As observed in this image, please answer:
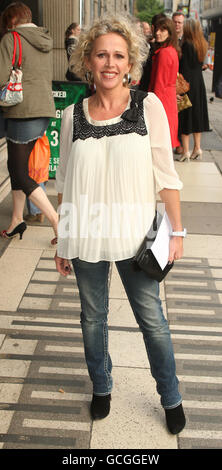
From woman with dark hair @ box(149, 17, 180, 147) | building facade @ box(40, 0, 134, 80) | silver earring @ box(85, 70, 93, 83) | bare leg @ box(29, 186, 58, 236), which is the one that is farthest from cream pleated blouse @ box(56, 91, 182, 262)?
building facade @ box(40, 0, 134, 80)

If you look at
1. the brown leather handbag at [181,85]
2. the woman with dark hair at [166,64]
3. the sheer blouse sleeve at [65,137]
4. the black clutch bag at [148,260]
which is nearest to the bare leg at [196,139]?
the brown leather handbag at [181,85]

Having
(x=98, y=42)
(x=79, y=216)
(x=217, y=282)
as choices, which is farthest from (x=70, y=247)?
(x=217, y=282)

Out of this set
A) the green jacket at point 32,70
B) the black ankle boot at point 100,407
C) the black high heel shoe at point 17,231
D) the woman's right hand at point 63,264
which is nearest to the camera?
the woman's right hand at point 63,264

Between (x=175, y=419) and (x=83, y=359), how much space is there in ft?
2.67

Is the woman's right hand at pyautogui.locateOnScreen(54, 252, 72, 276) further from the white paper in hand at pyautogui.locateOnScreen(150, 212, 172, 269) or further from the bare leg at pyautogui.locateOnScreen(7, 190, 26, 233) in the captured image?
the bare leg at pyautogui.locateOnScreen(7, 190, 26, 233)

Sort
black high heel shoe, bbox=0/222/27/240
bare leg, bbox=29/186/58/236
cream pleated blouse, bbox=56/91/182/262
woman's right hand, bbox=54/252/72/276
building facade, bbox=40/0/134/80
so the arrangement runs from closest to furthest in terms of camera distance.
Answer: cream pleated blouse, bbox=56/91/182/262, woman's right hand, bbox=54/252/72/276, bare leg, bbox=29/186/58/236, black high heel shoe, bbox=0/222/27/240, building facade, bbox=40/0/134/80

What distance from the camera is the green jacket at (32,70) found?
4.71m

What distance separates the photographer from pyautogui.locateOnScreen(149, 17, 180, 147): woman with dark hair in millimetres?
6977

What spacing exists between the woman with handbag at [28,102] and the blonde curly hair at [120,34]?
2.31m

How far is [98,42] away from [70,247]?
2.89 feet

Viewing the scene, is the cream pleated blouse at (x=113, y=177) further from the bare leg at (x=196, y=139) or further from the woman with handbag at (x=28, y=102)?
the bare leg at (x=196, y=139)

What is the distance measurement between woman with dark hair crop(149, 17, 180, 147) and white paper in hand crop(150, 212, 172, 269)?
485cm

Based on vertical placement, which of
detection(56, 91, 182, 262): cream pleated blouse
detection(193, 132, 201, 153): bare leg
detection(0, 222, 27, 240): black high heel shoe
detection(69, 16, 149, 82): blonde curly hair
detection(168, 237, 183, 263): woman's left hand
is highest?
detection(69, 16, 149, 82): blonde curly hair
